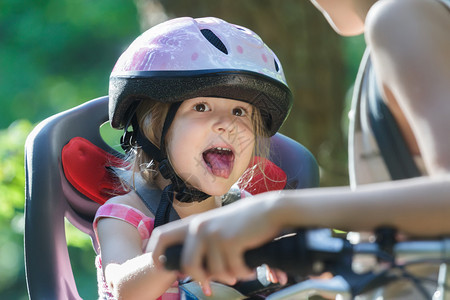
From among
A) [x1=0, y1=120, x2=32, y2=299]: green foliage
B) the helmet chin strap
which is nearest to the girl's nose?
the helmet chin strap

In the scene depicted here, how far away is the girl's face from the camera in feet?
8.82

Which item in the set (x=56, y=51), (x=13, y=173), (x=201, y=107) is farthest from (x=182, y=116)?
(x=56, y=51)

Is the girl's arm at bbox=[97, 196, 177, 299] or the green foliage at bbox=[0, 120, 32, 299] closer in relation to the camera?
the girl's arm at bbox=[97, 196, 177, 299]

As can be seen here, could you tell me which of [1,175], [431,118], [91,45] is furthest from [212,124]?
[91,45]

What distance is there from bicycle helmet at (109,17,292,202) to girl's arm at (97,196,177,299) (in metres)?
0.31

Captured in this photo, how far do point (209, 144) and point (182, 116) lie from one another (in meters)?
0.16

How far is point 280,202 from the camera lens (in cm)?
112

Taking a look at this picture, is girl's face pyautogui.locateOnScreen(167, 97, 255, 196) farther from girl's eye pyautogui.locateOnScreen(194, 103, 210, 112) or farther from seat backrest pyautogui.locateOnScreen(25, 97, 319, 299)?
seat backrest pyautogui.locateOnScreen(25, 97, 319, 299)

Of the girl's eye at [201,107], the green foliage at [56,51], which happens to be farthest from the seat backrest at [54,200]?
the green foliage at [56,51]

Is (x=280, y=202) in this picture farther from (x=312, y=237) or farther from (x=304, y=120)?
(x=304, y=120)

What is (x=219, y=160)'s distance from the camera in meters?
2.71

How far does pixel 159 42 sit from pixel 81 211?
754 millimetres

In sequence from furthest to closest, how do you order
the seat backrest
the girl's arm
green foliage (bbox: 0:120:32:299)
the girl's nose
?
1. green foliage (bbox: 0:120:32:299)
2. the seat backrest
3. the girl's nose
4. the girl's arm

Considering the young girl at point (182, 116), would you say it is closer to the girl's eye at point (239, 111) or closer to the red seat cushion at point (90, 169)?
the girl's eye at point (239, 111)
